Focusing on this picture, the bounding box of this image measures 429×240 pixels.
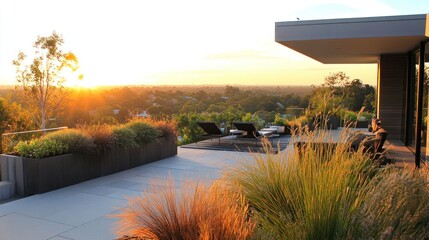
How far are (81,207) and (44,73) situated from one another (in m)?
9.95

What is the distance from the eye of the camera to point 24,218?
4.99 m

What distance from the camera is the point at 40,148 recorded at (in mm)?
6211

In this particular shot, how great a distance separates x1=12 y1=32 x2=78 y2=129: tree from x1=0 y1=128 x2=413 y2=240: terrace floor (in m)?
7.62

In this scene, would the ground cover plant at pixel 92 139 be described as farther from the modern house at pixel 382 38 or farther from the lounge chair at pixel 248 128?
the modern house at pixel 382 38

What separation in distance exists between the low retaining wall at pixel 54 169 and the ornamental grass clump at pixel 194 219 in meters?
3.81

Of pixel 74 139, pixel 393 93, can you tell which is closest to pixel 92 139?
pixel 74 139

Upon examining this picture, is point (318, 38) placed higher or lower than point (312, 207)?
higher

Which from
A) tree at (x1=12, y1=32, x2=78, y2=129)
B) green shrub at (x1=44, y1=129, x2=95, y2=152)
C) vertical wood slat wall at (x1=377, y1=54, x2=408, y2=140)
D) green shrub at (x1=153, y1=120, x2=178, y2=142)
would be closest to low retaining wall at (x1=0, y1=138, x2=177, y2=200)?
green shrub at (x1=44, y1=129, x2=95, y2=152)

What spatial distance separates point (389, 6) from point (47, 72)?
11678mm

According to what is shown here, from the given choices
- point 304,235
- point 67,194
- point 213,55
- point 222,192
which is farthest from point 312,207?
point 213,55

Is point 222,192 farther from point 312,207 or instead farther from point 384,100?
point 384,100

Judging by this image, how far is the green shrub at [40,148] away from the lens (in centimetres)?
621

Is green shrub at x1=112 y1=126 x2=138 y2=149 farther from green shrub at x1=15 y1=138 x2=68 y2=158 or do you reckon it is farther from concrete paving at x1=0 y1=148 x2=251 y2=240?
green shrub at x1=15 y1=138 x2=68 y2=158

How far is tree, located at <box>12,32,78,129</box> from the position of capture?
45.0 ft
